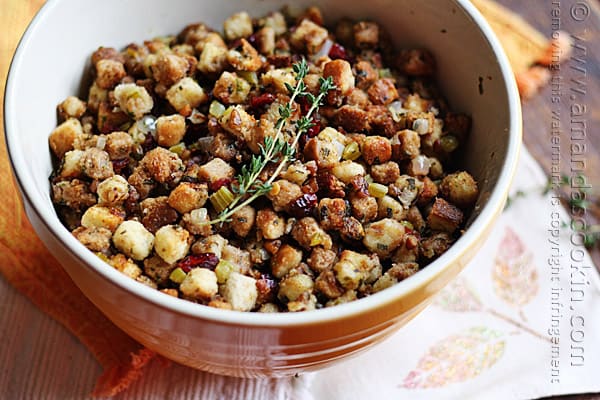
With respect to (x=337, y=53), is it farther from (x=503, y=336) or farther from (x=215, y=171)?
(x=503, y=336)

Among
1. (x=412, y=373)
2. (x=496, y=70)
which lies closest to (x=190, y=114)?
(x=496, y=70)

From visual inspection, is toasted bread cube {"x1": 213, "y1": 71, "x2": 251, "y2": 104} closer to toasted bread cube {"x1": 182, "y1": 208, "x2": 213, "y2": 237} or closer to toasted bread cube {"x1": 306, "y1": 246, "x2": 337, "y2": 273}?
toasted bread cube {"x1": 182, "y1": 208, "x2": 213, "y2": 237}

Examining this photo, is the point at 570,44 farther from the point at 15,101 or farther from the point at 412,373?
the point at 15,101

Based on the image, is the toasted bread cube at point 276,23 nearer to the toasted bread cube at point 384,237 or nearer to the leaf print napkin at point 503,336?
the toasted bread cube at point 384,237

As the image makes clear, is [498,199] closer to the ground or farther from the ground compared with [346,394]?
farther from the ground

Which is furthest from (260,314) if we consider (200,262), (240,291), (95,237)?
(95,237)

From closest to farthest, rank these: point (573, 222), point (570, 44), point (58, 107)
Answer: point (58, 107)
point (573, 222)
point (570, 44)
